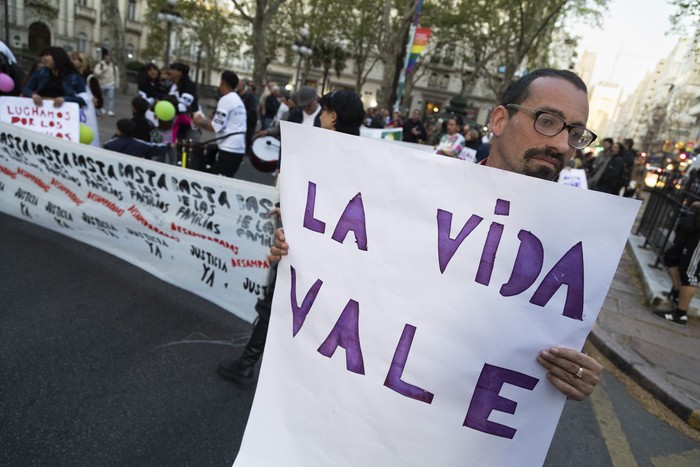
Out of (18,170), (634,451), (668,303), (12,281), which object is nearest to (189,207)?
(12,281)

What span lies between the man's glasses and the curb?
295 cm

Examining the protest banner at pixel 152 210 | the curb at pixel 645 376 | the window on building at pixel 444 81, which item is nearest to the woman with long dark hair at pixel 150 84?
the protest banner at pixel 152 210

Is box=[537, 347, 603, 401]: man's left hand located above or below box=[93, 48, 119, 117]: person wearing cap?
above

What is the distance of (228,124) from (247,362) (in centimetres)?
350

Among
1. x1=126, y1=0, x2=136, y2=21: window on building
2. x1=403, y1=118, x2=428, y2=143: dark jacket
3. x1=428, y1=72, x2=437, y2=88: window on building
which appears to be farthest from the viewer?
x1=428, y1=72, x2=437, y2=88: window on building

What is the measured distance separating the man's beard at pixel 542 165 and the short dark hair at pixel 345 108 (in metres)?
1.56

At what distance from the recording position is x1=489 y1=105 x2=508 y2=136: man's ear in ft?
4.90

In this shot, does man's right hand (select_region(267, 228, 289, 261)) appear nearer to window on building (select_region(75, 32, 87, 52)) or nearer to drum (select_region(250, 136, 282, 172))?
drum (select_region(250, 136, 282, 172))

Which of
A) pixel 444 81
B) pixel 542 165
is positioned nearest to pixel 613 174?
pixel 542 165

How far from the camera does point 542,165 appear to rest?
1.36m

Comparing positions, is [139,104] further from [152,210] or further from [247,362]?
[247,362]

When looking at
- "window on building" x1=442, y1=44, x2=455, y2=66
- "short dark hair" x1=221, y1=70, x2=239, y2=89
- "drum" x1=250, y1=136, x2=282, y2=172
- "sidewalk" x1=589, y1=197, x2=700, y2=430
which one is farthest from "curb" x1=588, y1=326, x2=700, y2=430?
"window on building" x1=442, y1=44, x2=455, y2=66

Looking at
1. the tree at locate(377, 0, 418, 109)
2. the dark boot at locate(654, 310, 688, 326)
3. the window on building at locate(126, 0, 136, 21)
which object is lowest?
the dark boot at locate(654, 310, 688, 326)

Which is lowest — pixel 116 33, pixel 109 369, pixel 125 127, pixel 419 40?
pixel 109 369
